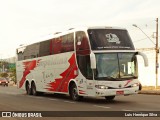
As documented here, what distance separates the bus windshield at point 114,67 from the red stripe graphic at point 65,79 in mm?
2164

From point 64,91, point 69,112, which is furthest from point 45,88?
point 69,112

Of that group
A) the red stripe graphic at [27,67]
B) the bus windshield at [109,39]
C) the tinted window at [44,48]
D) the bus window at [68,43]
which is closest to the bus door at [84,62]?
the bus windshield at [109,39]

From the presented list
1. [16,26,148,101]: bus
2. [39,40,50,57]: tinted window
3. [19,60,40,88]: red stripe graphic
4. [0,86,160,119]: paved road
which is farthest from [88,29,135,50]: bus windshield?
[19,60,40,88]: red stripe graphic

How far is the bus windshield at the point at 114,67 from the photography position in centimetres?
1864

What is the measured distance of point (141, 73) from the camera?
5281 centimetres

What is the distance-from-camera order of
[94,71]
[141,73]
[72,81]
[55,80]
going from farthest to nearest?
[141,73] → [55,80] → [72,81] → [94,71]

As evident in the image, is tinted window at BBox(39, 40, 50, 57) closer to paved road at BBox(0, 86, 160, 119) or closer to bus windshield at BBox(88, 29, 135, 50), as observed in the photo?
paved road at BBox(0, 86, 160, 119)

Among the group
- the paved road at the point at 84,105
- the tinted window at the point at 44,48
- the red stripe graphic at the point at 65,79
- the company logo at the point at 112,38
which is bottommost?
the paved road at the point at 84,105

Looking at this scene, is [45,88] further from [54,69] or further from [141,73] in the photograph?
[141,73]

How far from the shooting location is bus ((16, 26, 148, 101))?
18.6 metres

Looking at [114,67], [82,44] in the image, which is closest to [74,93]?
[82,44]

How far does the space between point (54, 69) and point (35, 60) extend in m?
3.69

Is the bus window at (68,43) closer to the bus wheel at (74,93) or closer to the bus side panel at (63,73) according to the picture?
the bus side panel at (63,73)

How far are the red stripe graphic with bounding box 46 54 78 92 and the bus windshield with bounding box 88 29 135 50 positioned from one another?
2.09 meters
